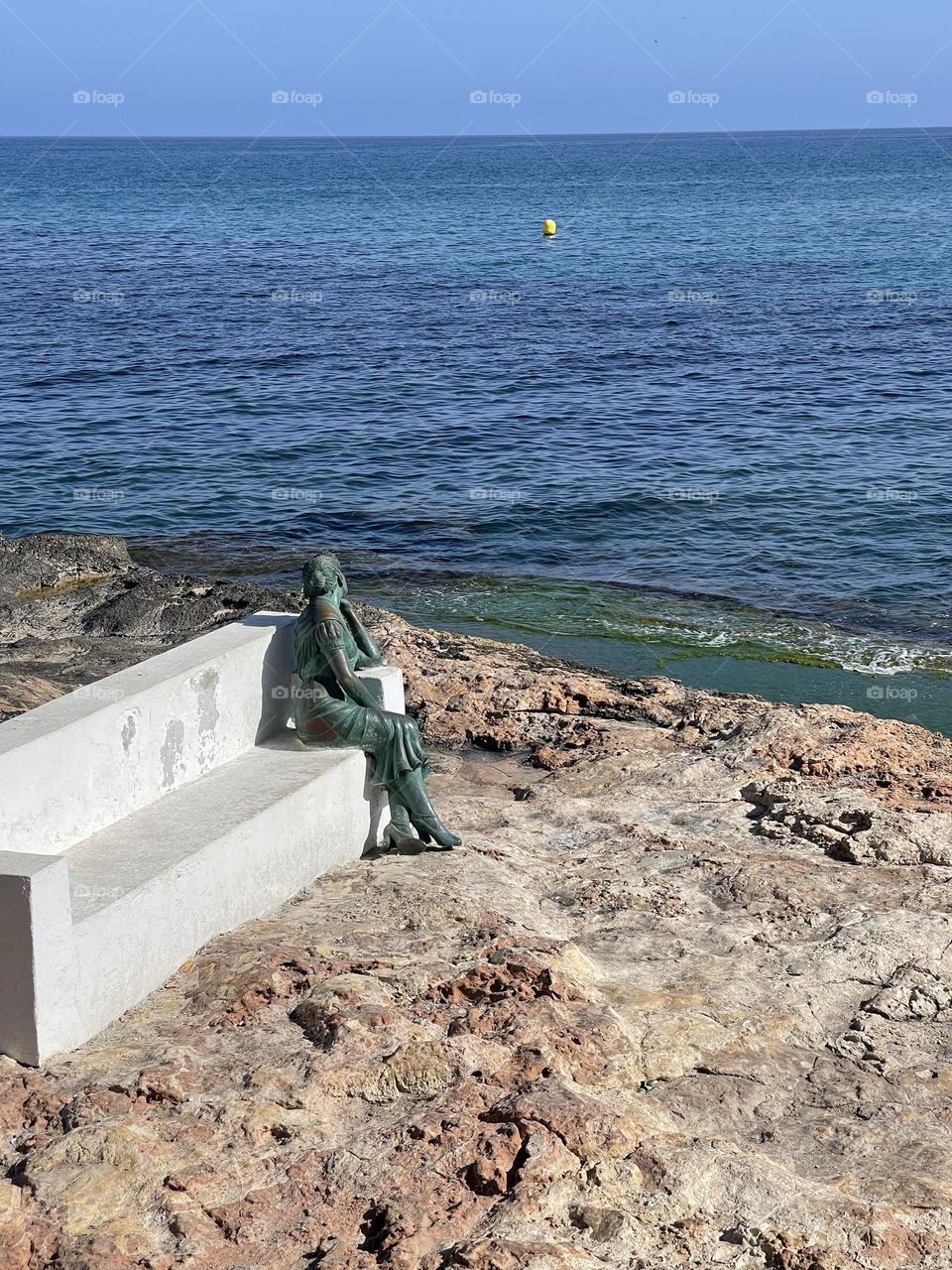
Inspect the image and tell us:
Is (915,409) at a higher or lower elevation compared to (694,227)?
lower

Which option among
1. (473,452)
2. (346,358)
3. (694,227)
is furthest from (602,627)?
(694,227)

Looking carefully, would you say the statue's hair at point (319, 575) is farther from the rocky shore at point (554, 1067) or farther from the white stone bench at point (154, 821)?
the rocky shore at point (554, 1067)

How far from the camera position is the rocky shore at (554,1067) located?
188 inches

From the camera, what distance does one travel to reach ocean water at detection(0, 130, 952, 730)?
16.8 m

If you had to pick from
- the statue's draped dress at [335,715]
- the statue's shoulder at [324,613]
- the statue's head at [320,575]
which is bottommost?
the statue's draped dress at [335,715]

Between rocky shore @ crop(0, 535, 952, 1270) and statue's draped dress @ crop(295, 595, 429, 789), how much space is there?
23.3 inches

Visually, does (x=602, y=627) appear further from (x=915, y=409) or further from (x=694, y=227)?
(x=694, y=227)

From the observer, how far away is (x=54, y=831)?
7.01 meters

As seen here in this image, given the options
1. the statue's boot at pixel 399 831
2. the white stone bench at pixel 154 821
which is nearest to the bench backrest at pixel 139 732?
the white stone bench at pixel 154 821

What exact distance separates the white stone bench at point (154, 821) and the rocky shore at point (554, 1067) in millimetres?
189

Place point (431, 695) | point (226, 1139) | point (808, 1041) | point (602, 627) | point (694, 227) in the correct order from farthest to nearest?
1. point (694, 227)
2. point (602, 627)
3. point (431, 695)
4. point (808, 1041)
5. point (226, 1139)

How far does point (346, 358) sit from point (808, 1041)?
26779 mm

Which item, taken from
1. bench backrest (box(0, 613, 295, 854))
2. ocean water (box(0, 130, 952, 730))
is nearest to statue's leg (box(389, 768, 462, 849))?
bench backrest (box(0, 613, 295, 854))

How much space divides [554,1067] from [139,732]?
10.3ft
